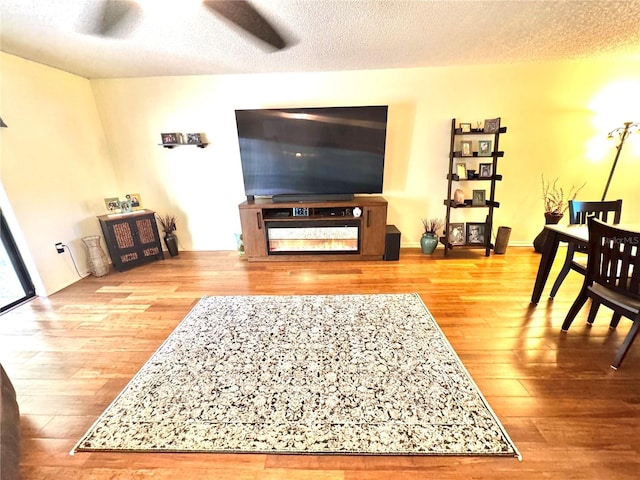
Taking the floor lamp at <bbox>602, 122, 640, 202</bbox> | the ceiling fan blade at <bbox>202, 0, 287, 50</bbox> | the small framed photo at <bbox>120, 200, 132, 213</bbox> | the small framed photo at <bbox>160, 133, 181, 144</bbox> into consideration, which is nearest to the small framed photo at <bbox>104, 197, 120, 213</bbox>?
the small framed photo at <bbox>120, 200, 132, 213</bbox>

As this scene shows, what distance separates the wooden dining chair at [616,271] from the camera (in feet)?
5.00

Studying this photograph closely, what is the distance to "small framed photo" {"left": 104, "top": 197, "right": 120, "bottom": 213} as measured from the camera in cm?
330

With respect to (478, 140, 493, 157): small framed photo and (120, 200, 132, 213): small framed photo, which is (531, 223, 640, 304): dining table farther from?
(120, 200, 132, 213): small framed photo

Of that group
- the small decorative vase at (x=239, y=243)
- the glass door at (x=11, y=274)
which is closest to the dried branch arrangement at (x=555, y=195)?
the small decorative vase at (x=239, y=243)

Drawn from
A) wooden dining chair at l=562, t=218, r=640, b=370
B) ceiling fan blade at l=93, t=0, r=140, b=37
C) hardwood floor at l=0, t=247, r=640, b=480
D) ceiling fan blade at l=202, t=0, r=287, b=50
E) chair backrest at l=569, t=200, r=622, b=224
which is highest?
ceiling fan blade at l=93, t=0, r=140, b=37

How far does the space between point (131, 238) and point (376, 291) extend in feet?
10.0

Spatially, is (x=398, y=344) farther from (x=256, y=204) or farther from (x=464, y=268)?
(x=256, y=204)

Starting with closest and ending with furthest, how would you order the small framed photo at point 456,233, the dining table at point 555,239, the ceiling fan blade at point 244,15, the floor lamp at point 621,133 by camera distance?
1. the ceiling fan blade at point 244,15
2. the dining table at point 555,239
3. the floor lamp at point 621,133
4. the small framed photo at point 456,233

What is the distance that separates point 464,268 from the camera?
3100 millimetres

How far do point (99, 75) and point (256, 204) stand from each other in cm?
243

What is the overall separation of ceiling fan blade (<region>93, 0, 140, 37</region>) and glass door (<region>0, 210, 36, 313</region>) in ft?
7.08

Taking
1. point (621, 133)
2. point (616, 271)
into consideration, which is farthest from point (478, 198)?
point (616, 271)

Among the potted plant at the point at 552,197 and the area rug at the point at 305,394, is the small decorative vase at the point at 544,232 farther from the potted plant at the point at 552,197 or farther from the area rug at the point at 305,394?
the area rug at the point at 305,394

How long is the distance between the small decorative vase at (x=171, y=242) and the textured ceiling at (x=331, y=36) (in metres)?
2.01
